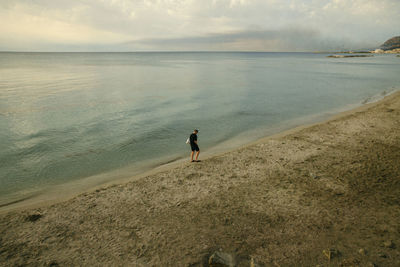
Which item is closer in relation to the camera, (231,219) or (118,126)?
(231,219)

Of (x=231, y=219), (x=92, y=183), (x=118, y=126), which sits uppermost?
(x=118, y=126)

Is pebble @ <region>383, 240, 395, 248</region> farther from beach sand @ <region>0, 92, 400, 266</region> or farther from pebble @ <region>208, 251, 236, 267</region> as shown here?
pebble @ <region>208, 251, 236, 267</region>

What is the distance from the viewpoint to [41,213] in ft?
28.2

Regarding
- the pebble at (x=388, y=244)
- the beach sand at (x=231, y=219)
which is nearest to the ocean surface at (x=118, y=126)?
the beach sand at (x=231, y=219)

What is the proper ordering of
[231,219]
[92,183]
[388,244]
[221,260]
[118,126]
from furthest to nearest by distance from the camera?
[118,126], [92,183], [231,219], [388,244], [221,260]

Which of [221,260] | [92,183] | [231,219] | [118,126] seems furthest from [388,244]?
[118,126]

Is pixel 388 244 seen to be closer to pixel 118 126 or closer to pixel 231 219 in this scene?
pixel 231 219

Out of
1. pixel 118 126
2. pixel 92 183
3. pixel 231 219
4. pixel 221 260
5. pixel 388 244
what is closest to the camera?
pixel 221 260

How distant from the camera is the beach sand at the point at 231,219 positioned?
660 cm

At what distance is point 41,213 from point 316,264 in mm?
9573

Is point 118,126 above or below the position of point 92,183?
above

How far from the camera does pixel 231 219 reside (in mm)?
8109

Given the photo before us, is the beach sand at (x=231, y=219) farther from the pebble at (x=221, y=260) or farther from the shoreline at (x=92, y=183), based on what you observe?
the shoreline at (x=92, y=183)

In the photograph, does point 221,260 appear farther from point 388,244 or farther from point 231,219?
point 388,244
